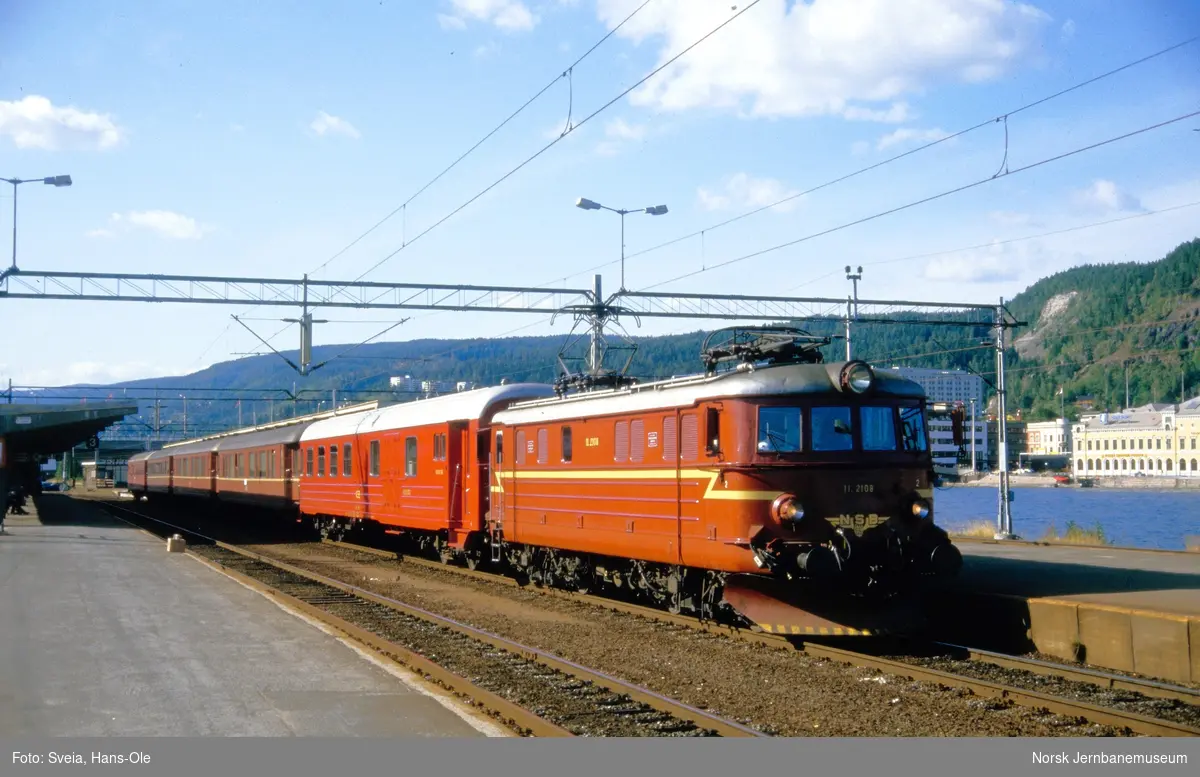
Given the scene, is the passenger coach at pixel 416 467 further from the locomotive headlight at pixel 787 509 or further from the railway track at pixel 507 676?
the locomotive headlight at pixel 787 509

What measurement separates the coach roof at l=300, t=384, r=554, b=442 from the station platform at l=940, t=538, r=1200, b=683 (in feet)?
29.0

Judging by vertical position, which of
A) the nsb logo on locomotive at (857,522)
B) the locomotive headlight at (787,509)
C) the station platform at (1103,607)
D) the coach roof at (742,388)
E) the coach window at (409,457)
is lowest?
the station platform at (1103,607)

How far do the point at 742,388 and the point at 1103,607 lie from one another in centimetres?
473

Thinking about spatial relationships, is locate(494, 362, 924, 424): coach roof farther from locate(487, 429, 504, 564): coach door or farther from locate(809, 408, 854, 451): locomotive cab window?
locate(487, 429, 504, 564): coach door

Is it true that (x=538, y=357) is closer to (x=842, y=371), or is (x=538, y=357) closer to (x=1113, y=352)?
(x=1113, y=352)

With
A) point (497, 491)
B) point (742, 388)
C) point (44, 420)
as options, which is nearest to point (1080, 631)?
point (742, 388)

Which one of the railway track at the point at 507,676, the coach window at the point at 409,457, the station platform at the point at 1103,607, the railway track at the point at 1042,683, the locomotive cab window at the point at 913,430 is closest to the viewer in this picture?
the railway track at the point at 507,676

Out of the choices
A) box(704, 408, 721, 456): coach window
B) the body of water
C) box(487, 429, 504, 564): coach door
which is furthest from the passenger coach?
the body of water

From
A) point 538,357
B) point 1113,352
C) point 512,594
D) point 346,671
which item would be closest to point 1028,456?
point 1113,352

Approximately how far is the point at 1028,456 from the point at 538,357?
5414cm

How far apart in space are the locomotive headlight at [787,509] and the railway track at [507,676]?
2.87m

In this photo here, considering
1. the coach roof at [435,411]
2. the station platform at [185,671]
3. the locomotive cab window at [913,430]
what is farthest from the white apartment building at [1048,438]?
the station platform at [185,671]

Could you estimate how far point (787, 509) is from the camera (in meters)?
13.3

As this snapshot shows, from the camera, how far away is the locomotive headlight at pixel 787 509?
A: 13305mm
